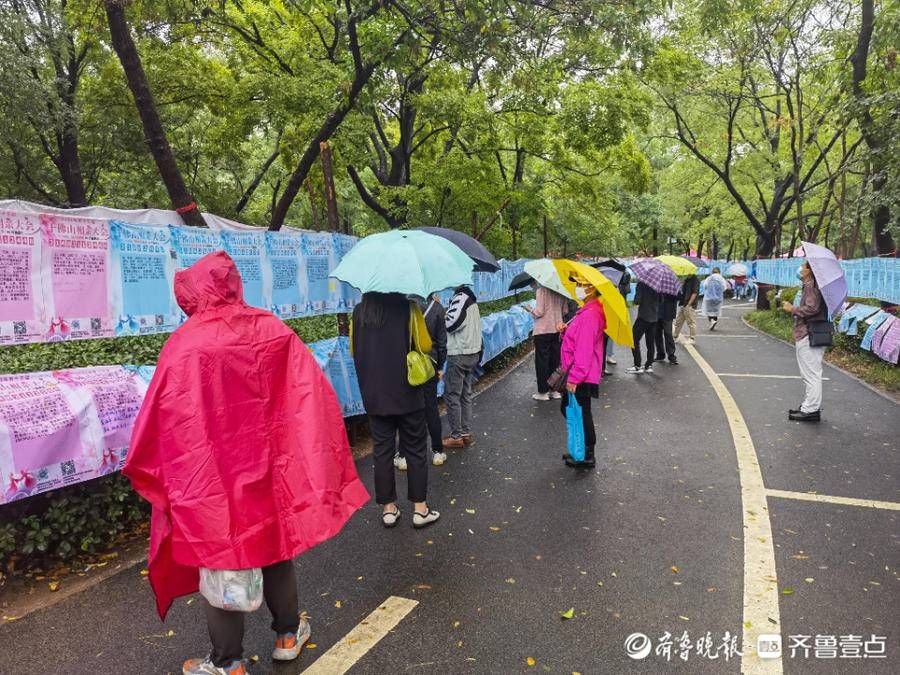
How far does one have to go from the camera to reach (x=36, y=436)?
335cm

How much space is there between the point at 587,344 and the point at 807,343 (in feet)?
10.8

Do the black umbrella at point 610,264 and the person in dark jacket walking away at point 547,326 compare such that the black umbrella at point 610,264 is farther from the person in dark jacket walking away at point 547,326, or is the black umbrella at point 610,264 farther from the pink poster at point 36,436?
the pink poster at point 36,436

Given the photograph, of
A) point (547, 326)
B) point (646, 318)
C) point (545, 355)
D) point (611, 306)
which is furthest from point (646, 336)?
point (611, 306)

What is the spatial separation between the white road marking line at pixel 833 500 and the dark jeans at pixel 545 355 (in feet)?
11.3

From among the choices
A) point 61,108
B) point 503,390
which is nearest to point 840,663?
point 503,390

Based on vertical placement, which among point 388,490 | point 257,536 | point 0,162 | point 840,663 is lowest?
point 840,663

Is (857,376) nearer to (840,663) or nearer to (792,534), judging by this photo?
(792,534)

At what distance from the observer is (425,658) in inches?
113

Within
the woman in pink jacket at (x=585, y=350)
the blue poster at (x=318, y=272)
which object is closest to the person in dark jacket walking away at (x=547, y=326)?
the woman in pink jacket at (x=585, y=350)

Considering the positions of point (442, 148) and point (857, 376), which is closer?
point (857, 376)

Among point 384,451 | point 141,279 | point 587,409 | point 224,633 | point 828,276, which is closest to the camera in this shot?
point 224,633

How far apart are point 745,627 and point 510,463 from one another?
2801mm

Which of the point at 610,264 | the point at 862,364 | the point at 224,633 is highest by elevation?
the point at 610,264

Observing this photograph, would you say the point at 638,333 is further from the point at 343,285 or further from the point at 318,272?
the point at 318,272
